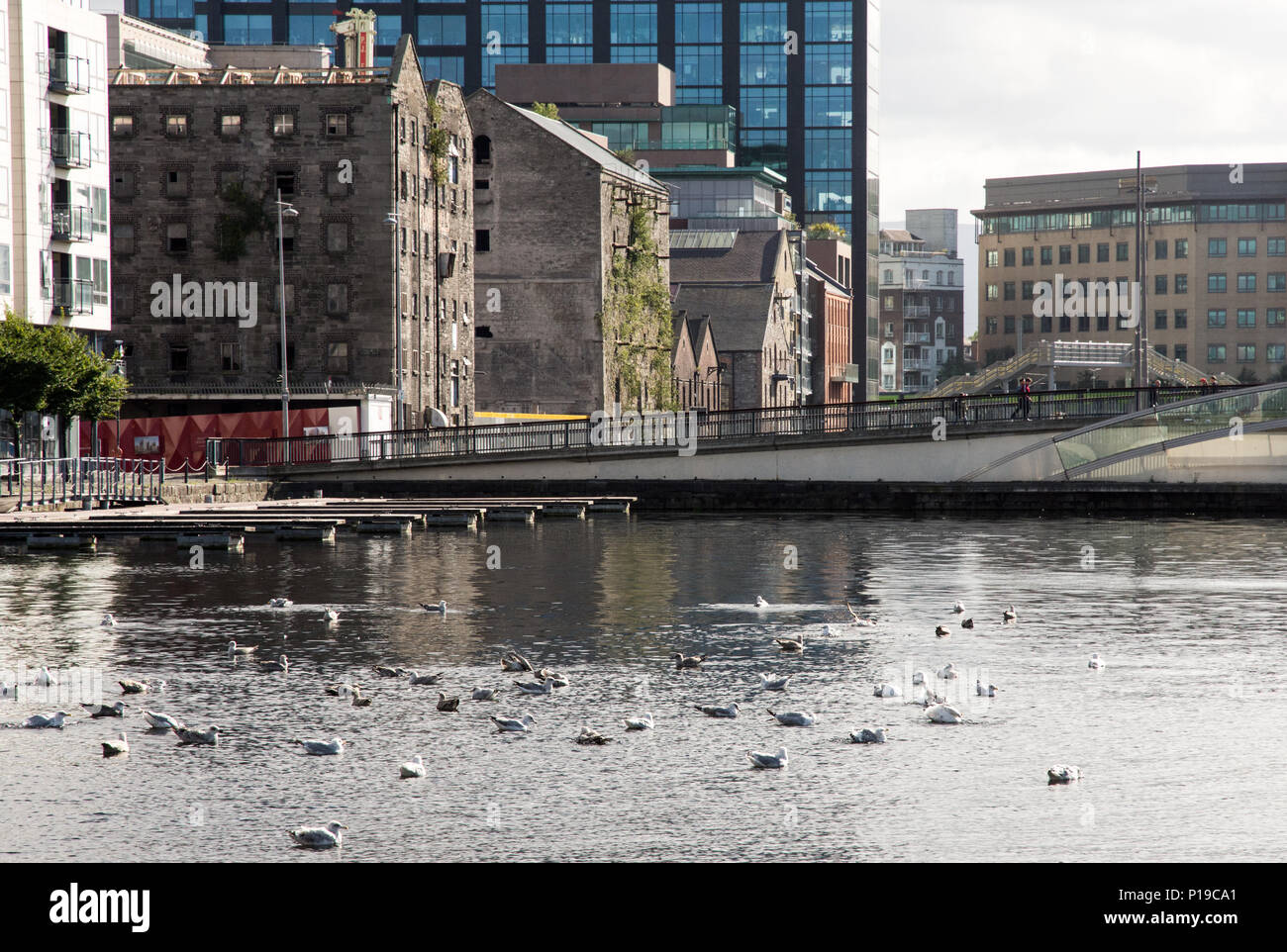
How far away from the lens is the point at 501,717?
42.1 ft

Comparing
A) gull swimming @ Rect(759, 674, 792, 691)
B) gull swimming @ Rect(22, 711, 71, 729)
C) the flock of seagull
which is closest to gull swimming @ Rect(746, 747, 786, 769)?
the flock of seagull

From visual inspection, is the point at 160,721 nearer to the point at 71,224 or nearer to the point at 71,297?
the point at 71,297

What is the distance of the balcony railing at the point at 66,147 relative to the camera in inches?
2179

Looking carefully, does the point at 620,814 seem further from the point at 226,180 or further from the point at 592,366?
the point at 592,366

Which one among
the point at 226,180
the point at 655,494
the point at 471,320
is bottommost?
the point at 655,494

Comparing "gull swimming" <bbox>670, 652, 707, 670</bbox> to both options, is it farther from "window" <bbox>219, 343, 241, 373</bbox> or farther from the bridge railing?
"window" <bbox>219, 343, 241, 373</bbox>

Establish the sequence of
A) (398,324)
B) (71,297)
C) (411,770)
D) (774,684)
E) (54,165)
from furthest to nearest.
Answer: (398,324) < (71,297) < (54,165) < (774,684) < (411,770)

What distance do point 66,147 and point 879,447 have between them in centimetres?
2819

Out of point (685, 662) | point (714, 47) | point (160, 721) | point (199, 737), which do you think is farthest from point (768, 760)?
point (714, 47)

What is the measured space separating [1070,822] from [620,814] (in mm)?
2625

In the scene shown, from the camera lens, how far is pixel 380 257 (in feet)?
231

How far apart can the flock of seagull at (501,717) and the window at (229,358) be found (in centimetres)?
5487

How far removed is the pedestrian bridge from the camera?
50.9 m
